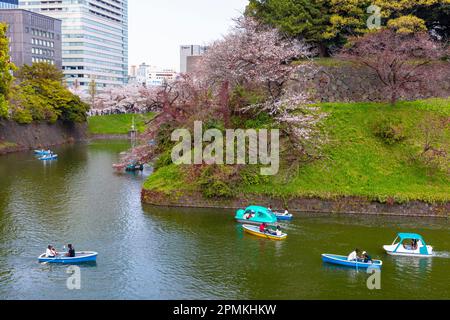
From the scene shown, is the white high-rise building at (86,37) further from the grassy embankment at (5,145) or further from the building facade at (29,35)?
the grassy embankment at (5,145)

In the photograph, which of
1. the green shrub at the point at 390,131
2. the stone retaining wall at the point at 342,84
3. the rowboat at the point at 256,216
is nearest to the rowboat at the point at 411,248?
the rowboat at the point at 256,216

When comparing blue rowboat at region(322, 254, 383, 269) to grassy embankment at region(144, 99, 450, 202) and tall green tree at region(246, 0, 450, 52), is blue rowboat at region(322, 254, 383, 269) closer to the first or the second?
grassy embankment at region(144, 99, 450, 202)

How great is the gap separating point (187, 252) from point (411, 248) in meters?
13.5

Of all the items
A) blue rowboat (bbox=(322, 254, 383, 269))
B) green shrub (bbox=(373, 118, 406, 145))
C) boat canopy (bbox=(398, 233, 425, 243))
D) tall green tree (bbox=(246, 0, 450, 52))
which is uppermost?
tall green tree (bbox=(246, 0, 450, 52))

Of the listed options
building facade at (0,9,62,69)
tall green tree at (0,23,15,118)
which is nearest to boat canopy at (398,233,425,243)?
tall green tree at (0,23,15,118)

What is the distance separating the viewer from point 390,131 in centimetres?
3950

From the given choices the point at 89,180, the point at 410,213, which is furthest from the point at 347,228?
the point at 89,180

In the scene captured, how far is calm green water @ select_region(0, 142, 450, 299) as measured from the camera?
21.4 metres

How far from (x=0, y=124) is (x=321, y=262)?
61131 mm

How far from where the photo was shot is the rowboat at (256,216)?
105 feet

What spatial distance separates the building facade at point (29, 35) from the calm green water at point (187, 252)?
311 ft

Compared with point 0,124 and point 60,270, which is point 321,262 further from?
point 0,124

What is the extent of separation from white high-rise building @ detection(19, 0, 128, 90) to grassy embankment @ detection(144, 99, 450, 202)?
12048cm

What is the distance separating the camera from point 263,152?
38.0 m
